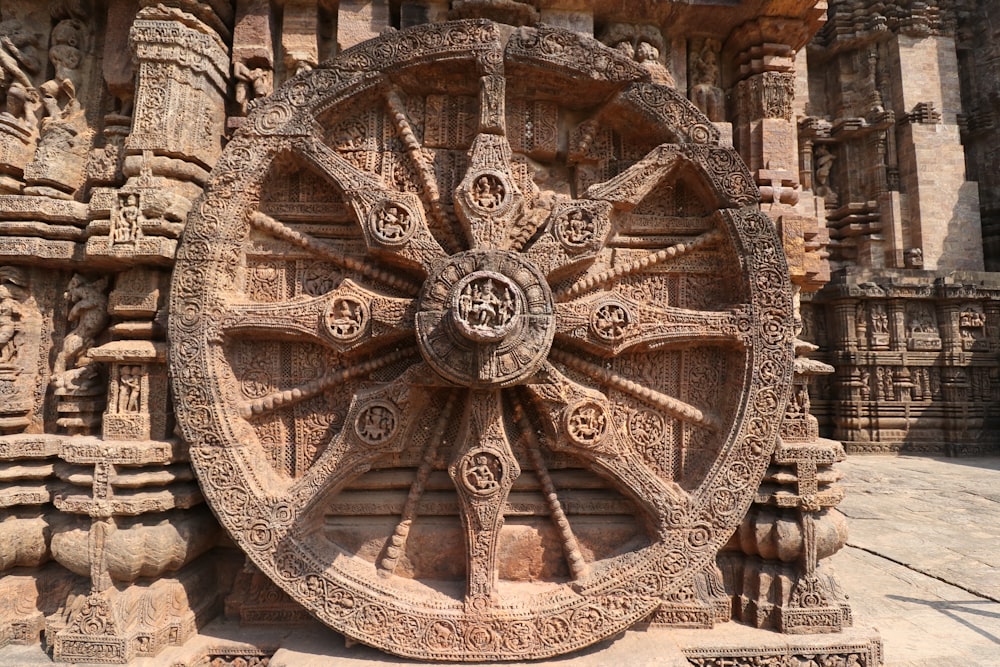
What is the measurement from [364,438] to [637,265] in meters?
2.11

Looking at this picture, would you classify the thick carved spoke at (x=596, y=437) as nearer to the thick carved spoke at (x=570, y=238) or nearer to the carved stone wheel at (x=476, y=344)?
the carved stone wheel at (x=476, y=344)

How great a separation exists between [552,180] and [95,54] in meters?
3.59

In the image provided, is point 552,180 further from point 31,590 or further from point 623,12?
point 31,590

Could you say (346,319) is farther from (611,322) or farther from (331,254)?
(611,322)

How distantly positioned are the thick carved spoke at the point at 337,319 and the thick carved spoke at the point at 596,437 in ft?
3.22

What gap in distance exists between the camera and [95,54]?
368cm

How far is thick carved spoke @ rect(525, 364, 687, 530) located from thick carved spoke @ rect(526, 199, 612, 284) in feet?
2.18

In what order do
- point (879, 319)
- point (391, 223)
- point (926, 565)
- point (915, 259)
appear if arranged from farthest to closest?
point (915, 259), point (879, 319), point (926, 565), point (391, 223)

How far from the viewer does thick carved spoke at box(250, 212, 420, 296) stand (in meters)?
3.23

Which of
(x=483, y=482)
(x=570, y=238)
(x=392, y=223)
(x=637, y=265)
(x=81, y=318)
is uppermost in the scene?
(x=392, y=223)

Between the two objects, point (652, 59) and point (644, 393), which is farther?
point (652, 59)

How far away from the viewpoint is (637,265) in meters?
3.28

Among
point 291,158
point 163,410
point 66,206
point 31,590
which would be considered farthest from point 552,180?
point 31,590

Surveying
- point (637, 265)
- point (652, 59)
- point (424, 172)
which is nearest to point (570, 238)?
point (637, 265)
